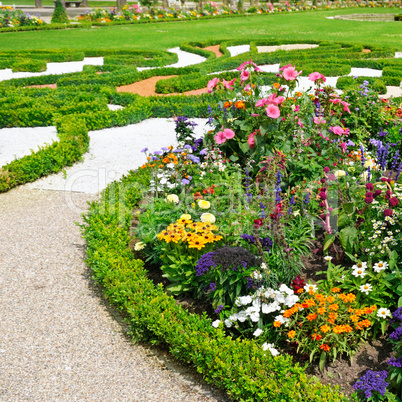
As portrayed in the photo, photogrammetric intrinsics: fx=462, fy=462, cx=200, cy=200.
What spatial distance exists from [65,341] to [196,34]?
67.4 feet

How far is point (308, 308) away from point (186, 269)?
112cm

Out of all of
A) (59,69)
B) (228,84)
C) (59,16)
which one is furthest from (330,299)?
(59,16)

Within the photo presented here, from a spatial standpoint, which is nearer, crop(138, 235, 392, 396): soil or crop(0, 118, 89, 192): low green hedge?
crop(138, 235, 392, 396): soil

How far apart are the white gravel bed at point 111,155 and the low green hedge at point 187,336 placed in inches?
71.2

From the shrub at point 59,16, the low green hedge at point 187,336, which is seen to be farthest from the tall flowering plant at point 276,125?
the shrub at point 59,16

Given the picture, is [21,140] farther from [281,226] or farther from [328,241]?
[328,241]

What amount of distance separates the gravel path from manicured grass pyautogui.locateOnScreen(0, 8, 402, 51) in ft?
47.0

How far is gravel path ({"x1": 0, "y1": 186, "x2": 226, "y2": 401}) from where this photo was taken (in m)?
3.27

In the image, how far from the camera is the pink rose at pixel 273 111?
16.3ft

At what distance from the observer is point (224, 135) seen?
17.5 ft

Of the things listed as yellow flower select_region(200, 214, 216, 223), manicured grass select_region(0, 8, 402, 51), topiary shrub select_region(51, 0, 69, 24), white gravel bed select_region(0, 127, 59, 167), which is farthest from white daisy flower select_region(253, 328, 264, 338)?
topiary shrub select_region(51, 0, 69, 24)

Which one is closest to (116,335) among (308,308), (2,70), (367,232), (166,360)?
(166,360)

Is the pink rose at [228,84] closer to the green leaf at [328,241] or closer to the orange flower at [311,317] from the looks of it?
the green leaf at [328,241]

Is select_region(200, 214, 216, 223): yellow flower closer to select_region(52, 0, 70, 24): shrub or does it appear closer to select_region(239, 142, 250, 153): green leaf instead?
select_region(239, 142, 250, 153): green leaf
